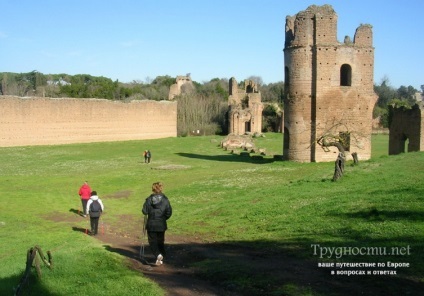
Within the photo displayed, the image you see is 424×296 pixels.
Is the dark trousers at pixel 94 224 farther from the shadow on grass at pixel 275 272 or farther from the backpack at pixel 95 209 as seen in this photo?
the shadow on grass at pixel 275 272

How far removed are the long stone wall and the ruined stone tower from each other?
3023cm

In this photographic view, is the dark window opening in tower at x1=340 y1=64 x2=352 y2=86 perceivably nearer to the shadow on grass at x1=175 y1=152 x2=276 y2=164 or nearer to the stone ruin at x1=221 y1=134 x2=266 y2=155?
the shadow on grass at x1=175 y1=152 x2=276 y2=164

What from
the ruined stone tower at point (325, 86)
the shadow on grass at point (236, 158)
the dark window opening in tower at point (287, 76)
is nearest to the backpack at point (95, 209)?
the ruined stone tower at point (325, 86)

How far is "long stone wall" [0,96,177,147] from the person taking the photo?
160 feet

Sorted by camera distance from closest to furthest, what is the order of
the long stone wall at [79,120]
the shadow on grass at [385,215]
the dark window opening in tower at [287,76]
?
the shadow on grass at [385,215], the dark window opening in tower at [287,76], the long stone wall at [79,120]

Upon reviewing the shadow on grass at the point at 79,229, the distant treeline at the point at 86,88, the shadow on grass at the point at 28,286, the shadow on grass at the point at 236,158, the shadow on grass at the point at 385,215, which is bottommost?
the shadow on grass at the point at 79,229

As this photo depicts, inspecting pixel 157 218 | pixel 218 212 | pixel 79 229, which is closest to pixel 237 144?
Result: pixel 218 212

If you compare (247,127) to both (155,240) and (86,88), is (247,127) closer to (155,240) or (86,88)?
(86,88)

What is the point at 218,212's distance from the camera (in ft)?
54.2

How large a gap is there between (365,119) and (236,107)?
124 ft

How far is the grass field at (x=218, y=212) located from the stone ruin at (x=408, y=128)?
6.71m

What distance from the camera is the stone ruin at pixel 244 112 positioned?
66750 mm

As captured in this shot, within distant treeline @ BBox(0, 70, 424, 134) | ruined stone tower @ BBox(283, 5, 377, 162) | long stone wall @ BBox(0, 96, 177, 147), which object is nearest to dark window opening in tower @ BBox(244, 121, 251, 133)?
distant treeline @ BBox(0, 70, 424, 134)

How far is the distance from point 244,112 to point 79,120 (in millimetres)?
24342
